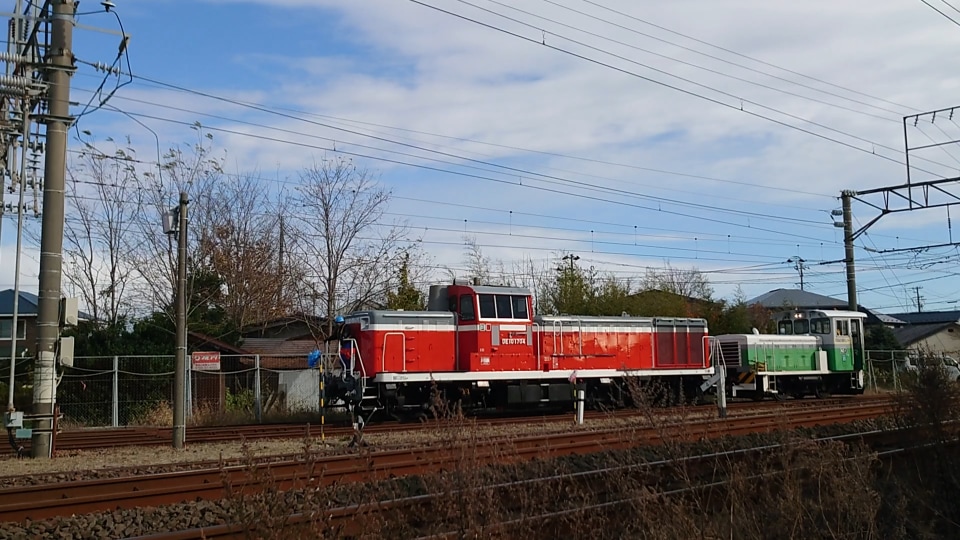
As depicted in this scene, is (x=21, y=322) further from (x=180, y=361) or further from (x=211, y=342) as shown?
(x=180, y=361)

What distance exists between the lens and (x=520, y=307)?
2078 cm

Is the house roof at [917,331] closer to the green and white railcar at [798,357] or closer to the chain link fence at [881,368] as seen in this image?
the chain link fence at [881,368]

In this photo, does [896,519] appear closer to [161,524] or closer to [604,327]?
[161,524]

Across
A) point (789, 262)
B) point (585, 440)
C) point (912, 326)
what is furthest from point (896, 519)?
point (912, 326)

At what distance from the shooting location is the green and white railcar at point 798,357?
26.6m

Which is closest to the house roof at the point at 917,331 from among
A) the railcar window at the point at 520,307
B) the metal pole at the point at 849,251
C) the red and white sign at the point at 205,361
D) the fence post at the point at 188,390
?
the metal pole at the point at 849,251

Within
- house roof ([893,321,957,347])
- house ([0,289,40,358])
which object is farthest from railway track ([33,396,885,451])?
house roof ([893,321,957,347])

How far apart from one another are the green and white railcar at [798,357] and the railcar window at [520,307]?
8103mm

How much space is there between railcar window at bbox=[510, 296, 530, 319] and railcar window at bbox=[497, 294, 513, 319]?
0.15 m

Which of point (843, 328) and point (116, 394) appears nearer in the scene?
point (116, 394)

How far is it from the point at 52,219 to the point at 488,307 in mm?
9841

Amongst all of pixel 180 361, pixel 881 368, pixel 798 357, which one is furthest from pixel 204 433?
pixel 881 368

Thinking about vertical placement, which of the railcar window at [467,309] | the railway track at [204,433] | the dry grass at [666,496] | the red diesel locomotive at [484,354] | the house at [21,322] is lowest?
the railway track at [204,433]

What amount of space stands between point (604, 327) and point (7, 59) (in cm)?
1550
